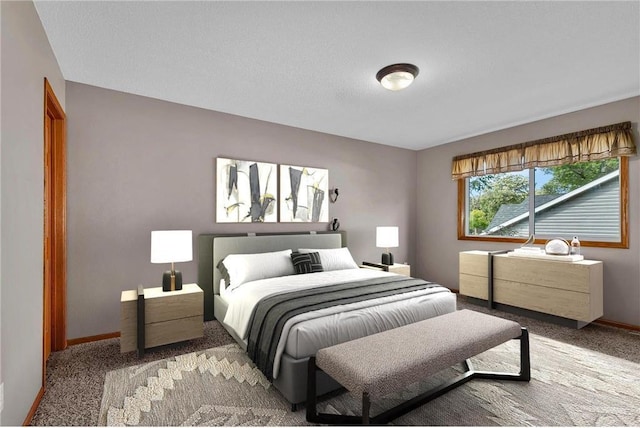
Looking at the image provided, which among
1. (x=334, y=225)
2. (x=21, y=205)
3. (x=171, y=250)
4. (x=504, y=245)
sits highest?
(x=21, y=205)

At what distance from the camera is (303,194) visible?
14.4 feet

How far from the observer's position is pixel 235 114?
12.7 ft

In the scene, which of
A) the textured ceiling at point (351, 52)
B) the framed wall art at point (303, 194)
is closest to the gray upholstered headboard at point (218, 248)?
the framed wall art at point (303, 194)

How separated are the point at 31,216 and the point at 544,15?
3.40 metres

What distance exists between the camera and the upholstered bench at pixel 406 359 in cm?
164

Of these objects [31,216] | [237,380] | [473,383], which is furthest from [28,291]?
[473,383]

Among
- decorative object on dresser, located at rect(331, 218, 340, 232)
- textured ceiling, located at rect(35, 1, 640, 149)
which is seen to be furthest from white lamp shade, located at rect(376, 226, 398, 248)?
textured ceiling, located at rect(35, 1, 640, 149)

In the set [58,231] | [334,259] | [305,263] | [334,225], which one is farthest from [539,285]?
[58,231]

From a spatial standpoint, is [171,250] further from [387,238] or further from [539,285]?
[539,285]

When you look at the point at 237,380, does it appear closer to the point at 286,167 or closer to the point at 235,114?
the point at 286,167

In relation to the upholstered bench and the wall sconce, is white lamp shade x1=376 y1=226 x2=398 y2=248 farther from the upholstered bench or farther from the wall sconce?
the upholstered bench

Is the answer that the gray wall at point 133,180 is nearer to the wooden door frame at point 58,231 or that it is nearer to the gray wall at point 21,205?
the wooden door frame at point 58,231

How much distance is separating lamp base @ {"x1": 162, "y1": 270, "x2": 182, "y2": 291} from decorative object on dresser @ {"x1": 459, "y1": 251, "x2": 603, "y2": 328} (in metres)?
3.71

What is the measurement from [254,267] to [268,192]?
1.13 m
